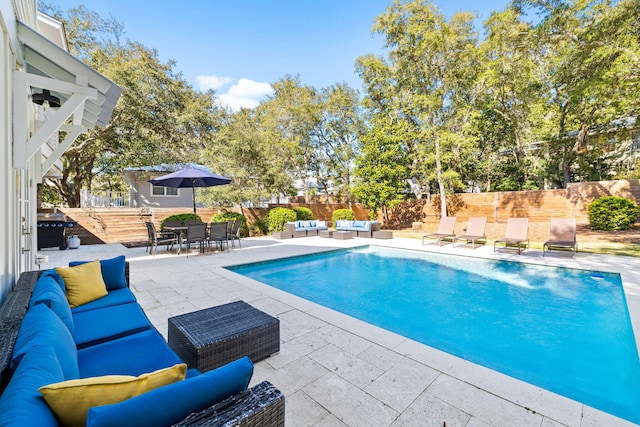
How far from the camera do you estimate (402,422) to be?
211 cm

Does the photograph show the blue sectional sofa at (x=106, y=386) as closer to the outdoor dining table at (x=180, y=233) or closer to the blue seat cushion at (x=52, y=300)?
the blue seat cushion at (x=52, y=300)

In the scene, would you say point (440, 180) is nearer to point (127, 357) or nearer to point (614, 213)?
point (614, 213)

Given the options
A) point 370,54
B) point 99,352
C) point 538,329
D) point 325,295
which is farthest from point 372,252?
point 370,54

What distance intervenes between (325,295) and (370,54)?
49.5 ft

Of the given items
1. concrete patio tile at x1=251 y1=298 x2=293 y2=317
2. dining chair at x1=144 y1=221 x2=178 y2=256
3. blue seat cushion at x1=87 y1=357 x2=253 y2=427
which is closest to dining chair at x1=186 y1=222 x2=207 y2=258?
dining chair at x1=144 y1=221 x2=178 y2=256

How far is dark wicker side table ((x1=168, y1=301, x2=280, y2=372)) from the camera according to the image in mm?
2512

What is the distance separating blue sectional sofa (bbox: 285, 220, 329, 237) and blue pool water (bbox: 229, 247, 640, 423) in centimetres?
452

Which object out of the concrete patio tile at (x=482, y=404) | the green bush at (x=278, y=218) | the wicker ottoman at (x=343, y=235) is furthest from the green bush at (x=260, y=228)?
the concrete patio tile at (x=482, y=404)

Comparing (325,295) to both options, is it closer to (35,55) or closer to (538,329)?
(538,329)

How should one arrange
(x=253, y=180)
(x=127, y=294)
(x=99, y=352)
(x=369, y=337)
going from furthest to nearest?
(x=253, y=180)
(x=127, y=294)
(x=369, y=337)
(x=99, y=352)

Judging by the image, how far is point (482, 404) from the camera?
2309mm

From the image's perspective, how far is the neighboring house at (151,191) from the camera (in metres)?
16.0

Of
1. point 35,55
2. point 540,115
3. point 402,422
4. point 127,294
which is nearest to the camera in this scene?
point 402,422

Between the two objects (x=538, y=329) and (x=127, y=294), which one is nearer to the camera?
(x=127, y=294)
